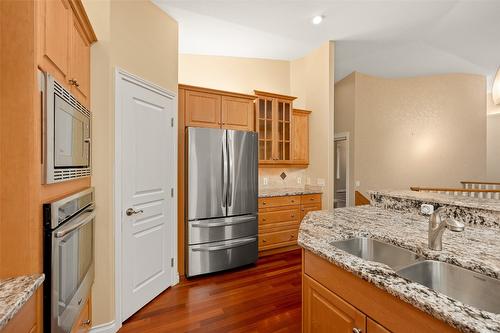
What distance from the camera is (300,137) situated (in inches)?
156

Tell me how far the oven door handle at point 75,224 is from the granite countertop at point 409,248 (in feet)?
3.97

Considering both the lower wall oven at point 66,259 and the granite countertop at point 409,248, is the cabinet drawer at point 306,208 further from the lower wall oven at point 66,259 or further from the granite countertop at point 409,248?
the lower wall oven at point 66,259

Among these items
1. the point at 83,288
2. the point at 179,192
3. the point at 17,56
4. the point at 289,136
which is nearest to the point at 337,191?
the point at 289,136

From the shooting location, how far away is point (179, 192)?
8.82 ft

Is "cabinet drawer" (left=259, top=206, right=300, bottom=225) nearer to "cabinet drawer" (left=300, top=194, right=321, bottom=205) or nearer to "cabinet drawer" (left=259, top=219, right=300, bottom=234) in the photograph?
"cabinet drawer" (left=259, top=219, right=300, bottom=234)

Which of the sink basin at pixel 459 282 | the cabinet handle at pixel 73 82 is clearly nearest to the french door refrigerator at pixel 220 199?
the cabinet handle at pixel 73 82

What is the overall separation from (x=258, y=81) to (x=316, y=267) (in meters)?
3.47

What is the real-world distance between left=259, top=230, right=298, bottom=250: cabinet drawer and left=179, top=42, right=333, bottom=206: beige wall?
785 millimetres

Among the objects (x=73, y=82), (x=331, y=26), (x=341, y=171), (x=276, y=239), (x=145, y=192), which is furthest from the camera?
(x=341, y=171)

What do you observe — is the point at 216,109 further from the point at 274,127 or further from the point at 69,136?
the point at 69,136

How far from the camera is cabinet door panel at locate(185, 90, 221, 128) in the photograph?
2.81 m

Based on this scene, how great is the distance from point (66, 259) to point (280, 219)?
2.64 metres

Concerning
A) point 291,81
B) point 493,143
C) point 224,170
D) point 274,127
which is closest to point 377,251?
point 224,170

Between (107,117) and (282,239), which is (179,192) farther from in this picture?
(282,239)
